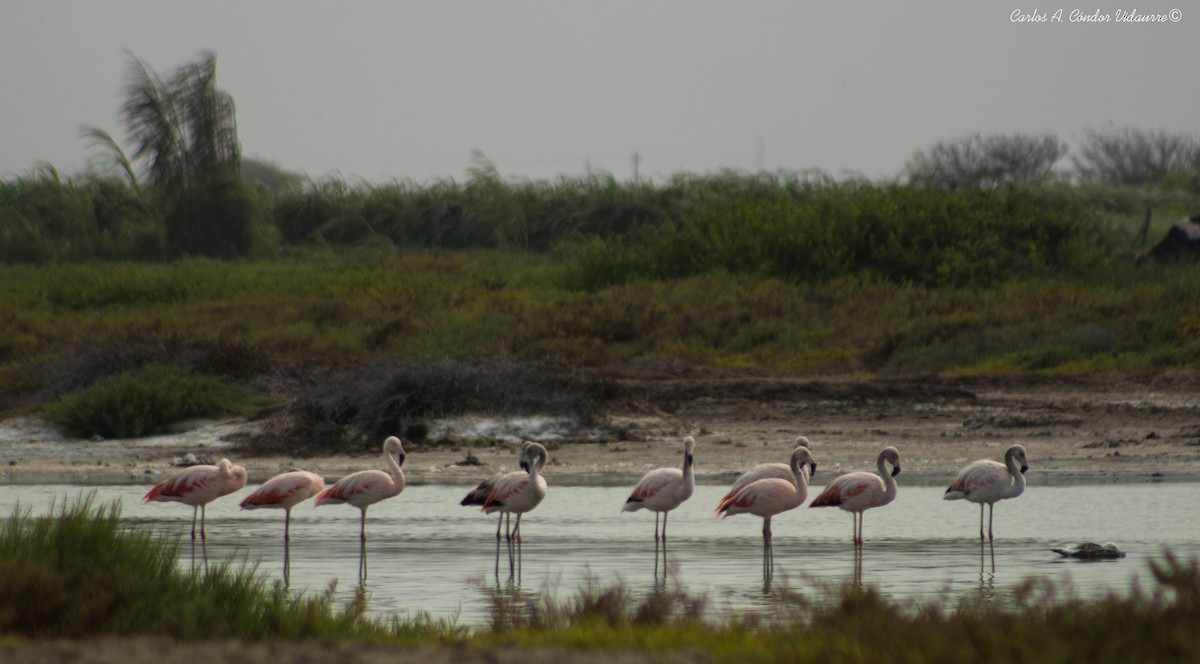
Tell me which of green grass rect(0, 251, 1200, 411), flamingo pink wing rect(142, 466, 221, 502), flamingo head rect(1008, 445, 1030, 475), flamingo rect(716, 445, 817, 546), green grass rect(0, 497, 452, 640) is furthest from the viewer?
green grass rect(0, 251, 1200, 411)

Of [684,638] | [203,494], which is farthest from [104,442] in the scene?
[684,638]

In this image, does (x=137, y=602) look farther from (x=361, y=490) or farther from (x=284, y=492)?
(x=361, y=490)

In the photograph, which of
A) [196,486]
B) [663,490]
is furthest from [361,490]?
[663,490]

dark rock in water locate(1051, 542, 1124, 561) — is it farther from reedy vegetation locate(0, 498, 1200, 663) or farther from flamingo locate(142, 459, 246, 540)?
flamingo locate(142, 459, 246, 540)

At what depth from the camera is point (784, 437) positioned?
19.5 m

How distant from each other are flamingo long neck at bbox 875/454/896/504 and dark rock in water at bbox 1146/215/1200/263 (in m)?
19.0

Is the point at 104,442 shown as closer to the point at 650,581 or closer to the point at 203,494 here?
the point at 203,494

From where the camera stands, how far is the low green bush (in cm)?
2033

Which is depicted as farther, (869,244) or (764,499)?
(869,244)

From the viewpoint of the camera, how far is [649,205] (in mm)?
40875

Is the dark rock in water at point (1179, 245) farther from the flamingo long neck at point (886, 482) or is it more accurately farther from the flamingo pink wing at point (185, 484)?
the flamingo pink wing at point (185, 484)

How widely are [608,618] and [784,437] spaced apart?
38.8 feet

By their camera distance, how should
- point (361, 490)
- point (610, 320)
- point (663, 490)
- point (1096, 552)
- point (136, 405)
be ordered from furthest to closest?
point (610, 320) < point (136, 405) < point (361, 490) < point (663, 490) < point (1096, 552)

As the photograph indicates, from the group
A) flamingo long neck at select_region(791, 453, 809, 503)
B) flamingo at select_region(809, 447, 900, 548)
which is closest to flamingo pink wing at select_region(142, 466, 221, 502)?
flamingo long neck at select_region(791, 453, 809, 503)
